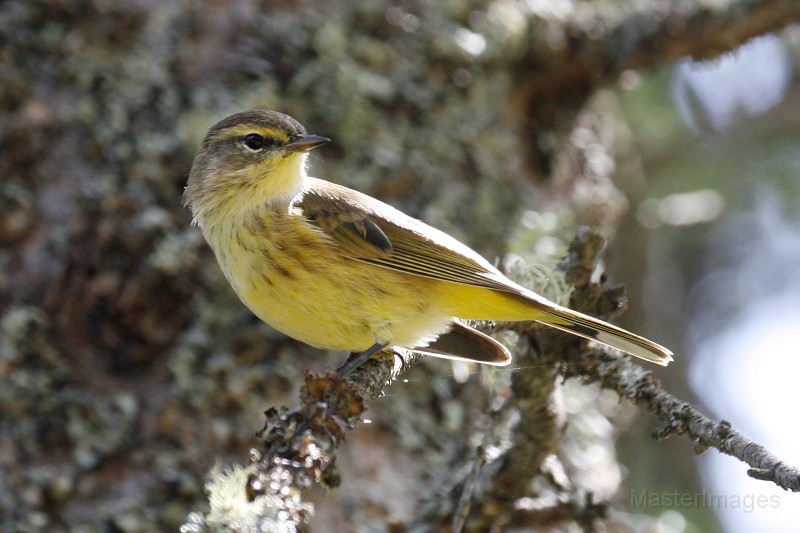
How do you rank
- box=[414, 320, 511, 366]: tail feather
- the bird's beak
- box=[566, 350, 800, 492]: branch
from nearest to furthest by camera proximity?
box=[566, 350, 800, 492]: branch < box=[414, 320, 511, 366]: tail feather < the bird's beak

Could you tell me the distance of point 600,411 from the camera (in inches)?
157

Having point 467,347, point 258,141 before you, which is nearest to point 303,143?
A: point 258,141

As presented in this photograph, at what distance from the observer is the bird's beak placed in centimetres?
325

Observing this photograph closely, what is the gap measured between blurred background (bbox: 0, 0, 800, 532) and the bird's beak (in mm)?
399

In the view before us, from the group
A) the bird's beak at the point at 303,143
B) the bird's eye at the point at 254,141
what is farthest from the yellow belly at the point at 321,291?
the bird's eye at the point at 254,141

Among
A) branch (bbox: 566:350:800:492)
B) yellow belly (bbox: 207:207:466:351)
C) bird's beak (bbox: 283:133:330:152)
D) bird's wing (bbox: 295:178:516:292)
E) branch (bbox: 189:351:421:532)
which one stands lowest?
branch (bbox: 189:351:421:532)

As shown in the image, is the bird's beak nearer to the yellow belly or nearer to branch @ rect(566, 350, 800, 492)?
the yellow belly

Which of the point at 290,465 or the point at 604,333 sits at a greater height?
the point at 604,333

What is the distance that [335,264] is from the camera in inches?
123

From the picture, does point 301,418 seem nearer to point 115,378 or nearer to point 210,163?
point 115,378

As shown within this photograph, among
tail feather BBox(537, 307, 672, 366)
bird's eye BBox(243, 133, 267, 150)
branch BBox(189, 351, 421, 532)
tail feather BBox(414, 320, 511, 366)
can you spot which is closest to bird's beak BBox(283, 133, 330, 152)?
bird's eye BBox(243, 133, 267, 150)

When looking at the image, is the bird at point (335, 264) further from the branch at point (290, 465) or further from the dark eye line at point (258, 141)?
the branch at point (290, 465)

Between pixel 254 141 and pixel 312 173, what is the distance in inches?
16.7

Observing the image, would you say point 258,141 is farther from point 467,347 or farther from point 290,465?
point 290,465
